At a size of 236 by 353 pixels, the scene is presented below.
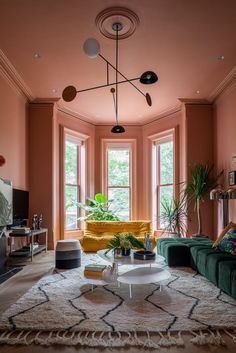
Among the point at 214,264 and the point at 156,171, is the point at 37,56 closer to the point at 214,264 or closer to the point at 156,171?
the point at 214,264

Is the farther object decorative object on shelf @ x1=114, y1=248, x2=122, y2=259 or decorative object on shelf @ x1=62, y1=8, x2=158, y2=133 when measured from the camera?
decorative object on shelf @ x1=114, y1=248, x2=122, y2=259

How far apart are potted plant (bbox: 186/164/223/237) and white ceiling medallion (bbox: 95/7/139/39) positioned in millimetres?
3196

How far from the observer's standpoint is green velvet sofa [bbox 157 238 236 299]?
3.11 meters

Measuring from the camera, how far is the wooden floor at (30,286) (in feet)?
6.89

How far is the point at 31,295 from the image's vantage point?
10.6 ft

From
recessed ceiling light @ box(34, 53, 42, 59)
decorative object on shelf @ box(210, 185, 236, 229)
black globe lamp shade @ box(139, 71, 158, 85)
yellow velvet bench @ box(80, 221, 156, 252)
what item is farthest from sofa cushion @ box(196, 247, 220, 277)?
recessed ceiling light @ box(34, 53, 42, 59)

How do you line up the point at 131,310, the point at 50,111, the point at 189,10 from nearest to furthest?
the point at 131,310 → the point at 189,10 → the point at 50,111

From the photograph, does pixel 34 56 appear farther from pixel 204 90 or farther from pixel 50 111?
pixel 204 90

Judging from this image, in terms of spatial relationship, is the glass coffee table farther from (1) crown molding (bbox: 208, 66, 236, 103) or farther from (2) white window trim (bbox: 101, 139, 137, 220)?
(2) white window trim (bbox: 101, 139, 137, 220)

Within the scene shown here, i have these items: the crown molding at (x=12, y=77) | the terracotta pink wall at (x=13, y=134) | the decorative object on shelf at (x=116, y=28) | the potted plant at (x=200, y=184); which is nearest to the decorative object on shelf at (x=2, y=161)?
the terracotta pink wall at (x=13, y=134)

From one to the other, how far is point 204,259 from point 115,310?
5.00 ft

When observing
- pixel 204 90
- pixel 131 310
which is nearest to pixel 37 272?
pixel 131 310

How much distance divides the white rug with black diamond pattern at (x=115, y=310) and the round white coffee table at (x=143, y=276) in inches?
7.4

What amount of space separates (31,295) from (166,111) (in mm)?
5314
